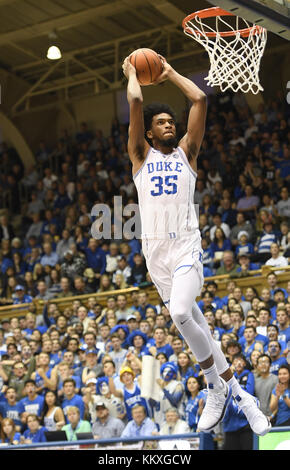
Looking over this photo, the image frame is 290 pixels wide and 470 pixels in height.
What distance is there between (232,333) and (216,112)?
9.06 m

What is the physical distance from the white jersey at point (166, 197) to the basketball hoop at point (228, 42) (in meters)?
1.78

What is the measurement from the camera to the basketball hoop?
8047mm

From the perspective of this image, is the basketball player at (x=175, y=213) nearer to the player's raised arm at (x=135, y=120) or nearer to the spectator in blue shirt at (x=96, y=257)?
the player's raised arm at (x=135, y=120)

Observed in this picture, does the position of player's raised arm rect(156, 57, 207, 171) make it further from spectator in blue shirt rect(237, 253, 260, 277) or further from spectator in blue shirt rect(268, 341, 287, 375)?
spectator in blue shirt rect(237, 253, 260, 277)

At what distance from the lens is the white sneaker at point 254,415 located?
21.1 ft

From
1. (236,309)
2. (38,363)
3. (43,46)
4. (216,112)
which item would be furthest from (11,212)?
(236,309)

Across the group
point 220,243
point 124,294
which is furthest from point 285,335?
point 124,294

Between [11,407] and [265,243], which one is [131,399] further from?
[265,243]

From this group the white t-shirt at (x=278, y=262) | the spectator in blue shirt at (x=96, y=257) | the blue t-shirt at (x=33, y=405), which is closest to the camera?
the blue t-shirt at (x=33, y=405)

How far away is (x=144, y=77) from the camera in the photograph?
257 inches

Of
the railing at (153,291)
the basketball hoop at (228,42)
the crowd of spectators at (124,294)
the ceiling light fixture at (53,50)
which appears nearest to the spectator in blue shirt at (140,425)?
the crowd of spectators at (124,294)

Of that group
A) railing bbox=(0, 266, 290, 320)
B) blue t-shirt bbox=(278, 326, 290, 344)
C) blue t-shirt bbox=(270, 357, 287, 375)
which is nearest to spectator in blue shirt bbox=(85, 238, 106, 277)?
railing bbox=(0, 266, 290, 320)

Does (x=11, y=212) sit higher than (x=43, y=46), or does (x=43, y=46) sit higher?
(x=43, y=46)
